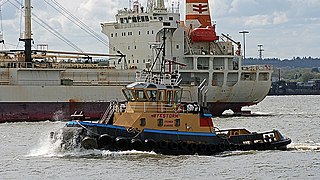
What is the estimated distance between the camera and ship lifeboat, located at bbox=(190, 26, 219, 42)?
2911 inches

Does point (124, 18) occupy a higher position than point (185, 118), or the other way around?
point (124, 18)

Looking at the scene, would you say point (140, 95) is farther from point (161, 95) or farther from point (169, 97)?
point (169, 97)

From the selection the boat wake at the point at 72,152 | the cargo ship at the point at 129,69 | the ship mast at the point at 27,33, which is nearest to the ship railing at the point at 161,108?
the boat wake at the point at 72,152

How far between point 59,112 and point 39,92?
7.58 ft

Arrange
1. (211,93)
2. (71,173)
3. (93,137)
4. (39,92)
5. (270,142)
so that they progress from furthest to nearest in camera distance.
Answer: (211,93)
(39,92)
(270,142)
(93,137)
(71,173)

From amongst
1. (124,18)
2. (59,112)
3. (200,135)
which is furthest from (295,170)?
(124,18)

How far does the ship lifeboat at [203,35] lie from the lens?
243 ft

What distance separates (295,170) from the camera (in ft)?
115

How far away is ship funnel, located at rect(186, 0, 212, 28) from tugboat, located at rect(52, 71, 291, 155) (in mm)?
36930

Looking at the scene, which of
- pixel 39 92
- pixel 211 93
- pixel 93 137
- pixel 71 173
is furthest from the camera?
pixel 211 93

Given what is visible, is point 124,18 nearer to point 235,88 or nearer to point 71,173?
point 235,88

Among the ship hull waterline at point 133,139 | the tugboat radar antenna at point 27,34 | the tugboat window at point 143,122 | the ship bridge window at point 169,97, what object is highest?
the tugboat radar antenna at point 27,34

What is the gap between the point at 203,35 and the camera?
73875 mm

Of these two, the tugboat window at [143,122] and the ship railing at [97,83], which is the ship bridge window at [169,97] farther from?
the ship railing at [97,83]
